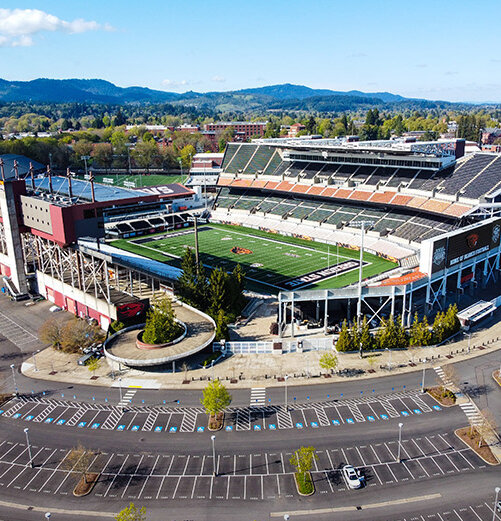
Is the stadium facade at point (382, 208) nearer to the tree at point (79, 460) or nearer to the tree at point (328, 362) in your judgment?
the tree at point (328, 362)

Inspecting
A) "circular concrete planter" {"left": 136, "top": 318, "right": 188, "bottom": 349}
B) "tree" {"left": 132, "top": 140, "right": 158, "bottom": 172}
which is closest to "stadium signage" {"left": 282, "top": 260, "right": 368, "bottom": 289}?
"circular concrete planter" {"left": 136, "top": 318, "right": 188, "bottom": 349}

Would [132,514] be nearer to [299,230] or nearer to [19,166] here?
[299,230]

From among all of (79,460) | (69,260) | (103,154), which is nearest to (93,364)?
(79,460)

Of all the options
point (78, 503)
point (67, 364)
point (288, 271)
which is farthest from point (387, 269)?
point (78, 503)

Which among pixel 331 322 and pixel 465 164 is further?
pixel 465 164

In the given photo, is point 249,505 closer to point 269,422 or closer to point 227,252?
point 269,422

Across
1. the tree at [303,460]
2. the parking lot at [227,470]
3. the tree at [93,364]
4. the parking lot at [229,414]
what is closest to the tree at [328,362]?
the parking lot at [229,414]
